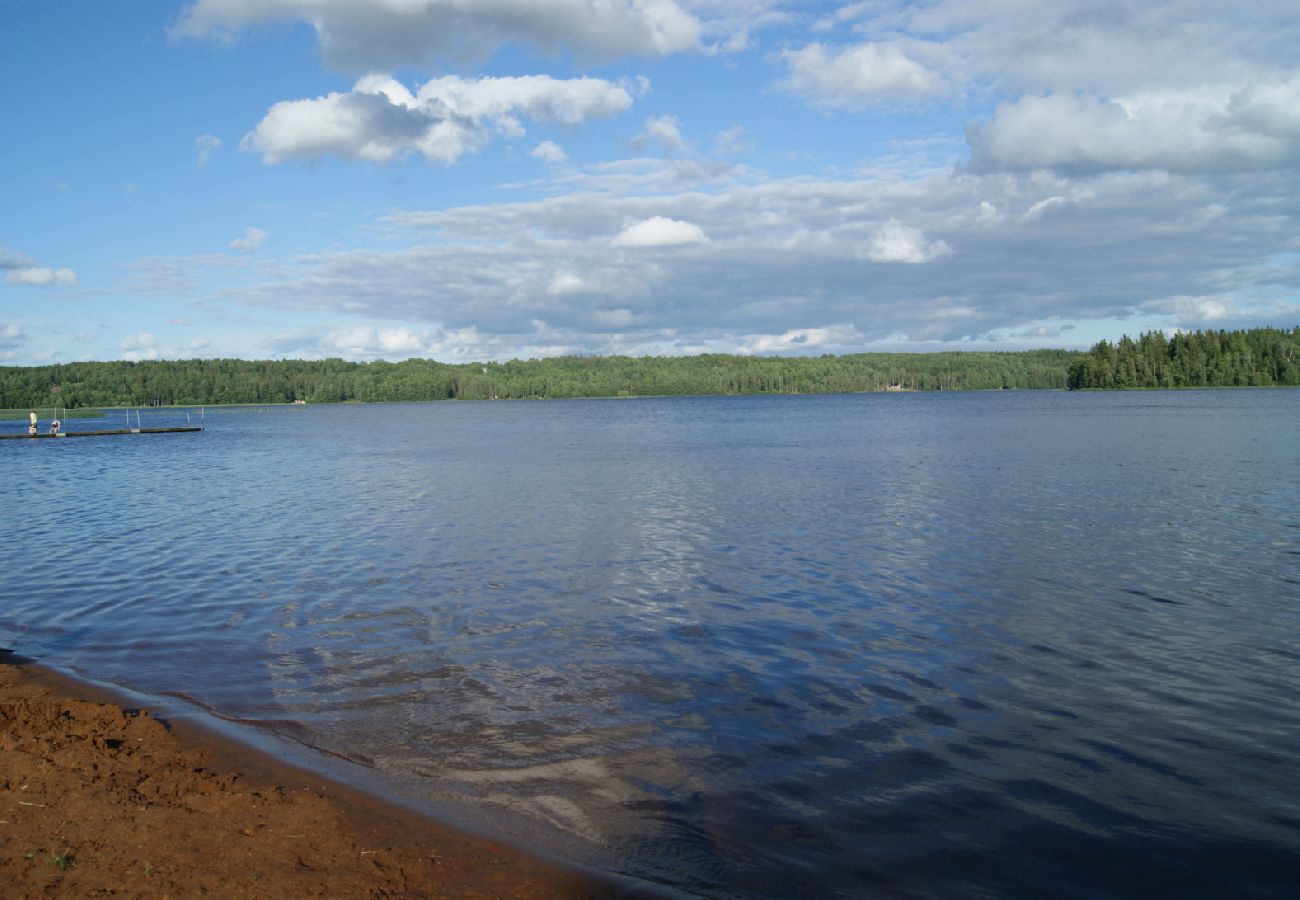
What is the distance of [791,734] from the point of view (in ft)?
28.6

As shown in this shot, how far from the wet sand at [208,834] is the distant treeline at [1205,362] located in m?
186

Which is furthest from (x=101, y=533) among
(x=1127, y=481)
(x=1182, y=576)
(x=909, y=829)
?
(x=1127, y=481)

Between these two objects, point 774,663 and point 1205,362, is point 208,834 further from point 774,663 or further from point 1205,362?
point 1205,362

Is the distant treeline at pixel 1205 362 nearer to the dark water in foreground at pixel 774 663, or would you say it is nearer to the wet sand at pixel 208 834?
the dark water in foreground at pixel 774 663

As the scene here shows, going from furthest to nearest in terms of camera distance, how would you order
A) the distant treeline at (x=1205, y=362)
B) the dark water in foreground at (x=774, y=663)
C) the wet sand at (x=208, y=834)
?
1. the distant treeline at (x=1205, y=362)
2. the dark water in foreground at (x=774, y=663)
3. the wet sand at (x=208, y=834)

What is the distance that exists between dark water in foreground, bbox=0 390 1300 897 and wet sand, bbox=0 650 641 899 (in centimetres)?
68

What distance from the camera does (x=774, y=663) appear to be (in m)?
10.9

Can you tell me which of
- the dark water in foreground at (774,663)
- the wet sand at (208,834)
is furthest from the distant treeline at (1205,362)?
the wet sand at (208,834)

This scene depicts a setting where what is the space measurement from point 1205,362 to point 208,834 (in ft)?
630

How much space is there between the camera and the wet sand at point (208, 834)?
5441 millimetres

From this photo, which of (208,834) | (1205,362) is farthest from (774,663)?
(1205,362)

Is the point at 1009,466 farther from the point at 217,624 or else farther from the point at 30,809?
the point at 30,809

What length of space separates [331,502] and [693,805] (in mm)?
23790

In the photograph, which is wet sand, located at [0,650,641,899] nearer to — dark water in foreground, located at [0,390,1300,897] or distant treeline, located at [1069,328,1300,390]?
dark water in foreground, located at [0,390,1300,897]
